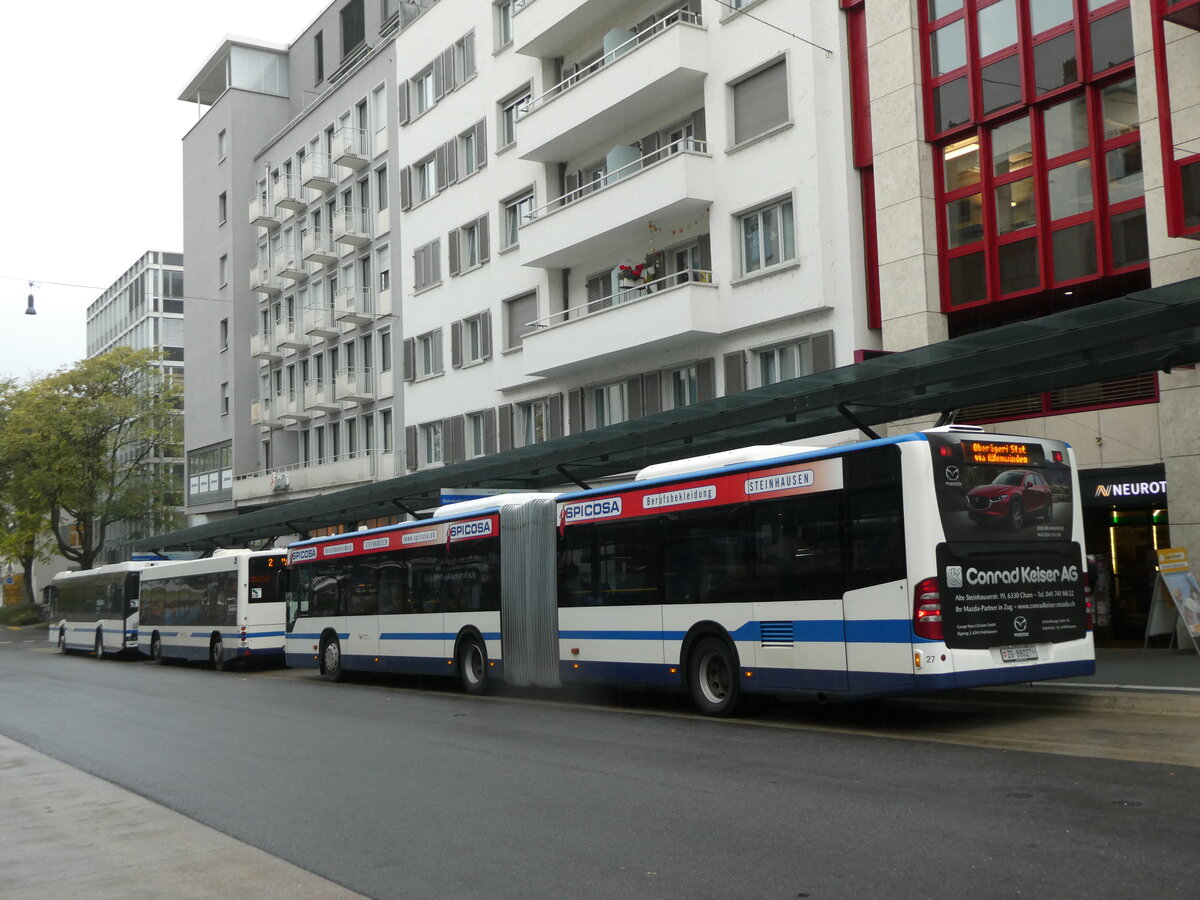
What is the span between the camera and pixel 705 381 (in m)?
28.2

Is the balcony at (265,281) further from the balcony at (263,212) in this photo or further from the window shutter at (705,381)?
the window shutter at (705,381)

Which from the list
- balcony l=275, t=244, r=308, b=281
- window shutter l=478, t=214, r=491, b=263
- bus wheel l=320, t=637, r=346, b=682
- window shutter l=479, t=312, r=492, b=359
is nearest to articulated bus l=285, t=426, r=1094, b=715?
bus wheel l=320, t=637, r=346, b=682

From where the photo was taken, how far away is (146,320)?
10331 cm

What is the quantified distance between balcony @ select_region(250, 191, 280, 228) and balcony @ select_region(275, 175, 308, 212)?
4.10 ft

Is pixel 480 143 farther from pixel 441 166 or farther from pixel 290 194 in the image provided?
pixel 290 194

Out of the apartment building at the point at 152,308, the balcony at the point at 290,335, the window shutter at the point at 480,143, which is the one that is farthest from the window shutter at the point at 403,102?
the apartment building at the point at 152,308

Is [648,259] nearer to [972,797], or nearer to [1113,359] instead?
[1113,359]

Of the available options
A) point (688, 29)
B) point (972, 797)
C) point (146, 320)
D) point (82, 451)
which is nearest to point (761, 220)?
point (688, 29)

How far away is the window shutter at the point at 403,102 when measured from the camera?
141ft

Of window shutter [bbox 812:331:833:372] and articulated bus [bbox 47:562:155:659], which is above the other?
window shutter [bbox 812:331:833:372]

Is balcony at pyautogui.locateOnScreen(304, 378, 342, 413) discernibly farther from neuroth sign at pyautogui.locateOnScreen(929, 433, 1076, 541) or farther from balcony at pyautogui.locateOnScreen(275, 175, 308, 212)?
neuroth sign at pyautogui.locateOnScreen(929, 433, 1076, 541)

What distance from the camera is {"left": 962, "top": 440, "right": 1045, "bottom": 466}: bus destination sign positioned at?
12250 millimetres

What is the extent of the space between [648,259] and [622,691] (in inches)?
539

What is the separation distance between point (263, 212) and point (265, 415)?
29.5 ft
